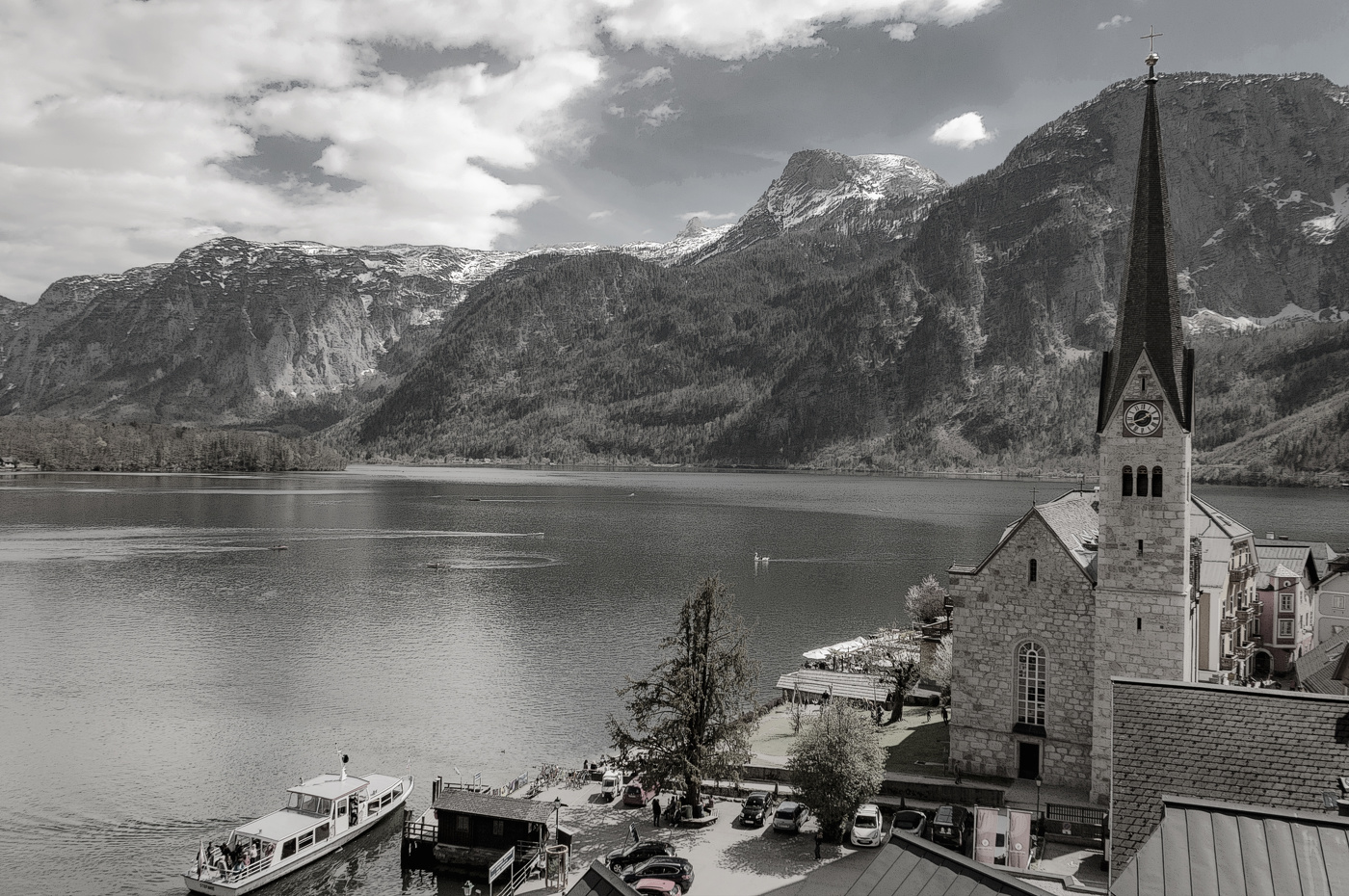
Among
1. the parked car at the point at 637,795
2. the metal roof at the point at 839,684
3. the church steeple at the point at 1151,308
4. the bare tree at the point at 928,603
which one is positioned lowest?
the parked car at the point at 637,795

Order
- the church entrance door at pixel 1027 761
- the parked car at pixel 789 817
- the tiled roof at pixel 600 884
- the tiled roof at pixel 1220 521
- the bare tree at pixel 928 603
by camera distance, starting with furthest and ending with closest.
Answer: the bare tree at pixel 928 603, the tiled roof at pixel 1220 521, the church entrance door at pixel 1027 761, the parked car at pixel 789 817, the tiled roof at pixel 600 884

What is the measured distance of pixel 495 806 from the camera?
4175 cm

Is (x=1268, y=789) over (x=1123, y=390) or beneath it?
beneath

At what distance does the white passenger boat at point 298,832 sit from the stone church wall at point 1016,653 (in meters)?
28.1

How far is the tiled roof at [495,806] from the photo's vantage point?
41.0 m

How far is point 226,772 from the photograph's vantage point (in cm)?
5356

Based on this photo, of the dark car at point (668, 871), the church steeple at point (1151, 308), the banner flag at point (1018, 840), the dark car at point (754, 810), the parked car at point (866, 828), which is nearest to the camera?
the banner flag at point (1018, 840)

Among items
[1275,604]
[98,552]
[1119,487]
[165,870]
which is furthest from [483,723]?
[98,552]

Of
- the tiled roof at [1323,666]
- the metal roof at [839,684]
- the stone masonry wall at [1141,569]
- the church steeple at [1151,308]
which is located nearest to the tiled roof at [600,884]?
the stone masonry wall at [1141,569]

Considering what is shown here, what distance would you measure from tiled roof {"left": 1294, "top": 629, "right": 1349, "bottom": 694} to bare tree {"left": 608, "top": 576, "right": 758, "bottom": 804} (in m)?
27.6

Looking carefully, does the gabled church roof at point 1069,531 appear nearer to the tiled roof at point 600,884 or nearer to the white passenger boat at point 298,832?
the white passenger boat at point 298,832

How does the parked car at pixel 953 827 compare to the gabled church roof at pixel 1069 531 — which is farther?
the gabled church roof at pixel 1069 531

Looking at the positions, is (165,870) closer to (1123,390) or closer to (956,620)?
(956,620)

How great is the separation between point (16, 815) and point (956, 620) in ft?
152
